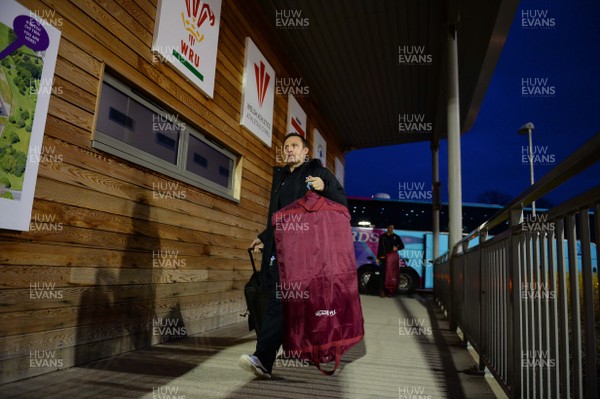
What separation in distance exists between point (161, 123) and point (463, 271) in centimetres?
378

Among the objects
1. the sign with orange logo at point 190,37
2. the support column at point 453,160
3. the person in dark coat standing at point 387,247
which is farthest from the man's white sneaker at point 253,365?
the person in dark coat standing at point 387,247

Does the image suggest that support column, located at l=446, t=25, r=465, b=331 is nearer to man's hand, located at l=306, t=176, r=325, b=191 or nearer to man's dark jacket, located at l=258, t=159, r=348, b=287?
man's dark jacket, located at l=258, t=159, r=348, b=287

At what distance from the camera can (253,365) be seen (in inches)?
105

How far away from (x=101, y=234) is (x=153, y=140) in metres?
1.21

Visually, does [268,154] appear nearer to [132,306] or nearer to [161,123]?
[161,123]

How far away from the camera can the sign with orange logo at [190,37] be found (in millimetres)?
3967

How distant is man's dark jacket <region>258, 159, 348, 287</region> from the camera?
9.24 feet

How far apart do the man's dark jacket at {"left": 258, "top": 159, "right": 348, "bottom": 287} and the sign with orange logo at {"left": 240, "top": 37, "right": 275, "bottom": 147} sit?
3.08m

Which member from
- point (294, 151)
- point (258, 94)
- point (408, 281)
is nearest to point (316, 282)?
point (294, 151)

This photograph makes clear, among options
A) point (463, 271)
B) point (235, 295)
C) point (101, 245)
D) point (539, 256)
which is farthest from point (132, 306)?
point (463, 271)

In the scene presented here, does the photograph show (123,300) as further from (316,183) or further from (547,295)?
(547,295)

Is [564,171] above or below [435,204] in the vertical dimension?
below

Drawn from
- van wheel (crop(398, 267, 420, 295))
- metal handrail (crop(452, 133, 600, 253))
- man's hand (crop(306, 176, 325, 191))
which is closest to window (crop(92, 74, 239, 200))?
man's hand (crop(306, 176, 325, 191))

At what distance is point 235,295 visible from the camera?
5746mm
